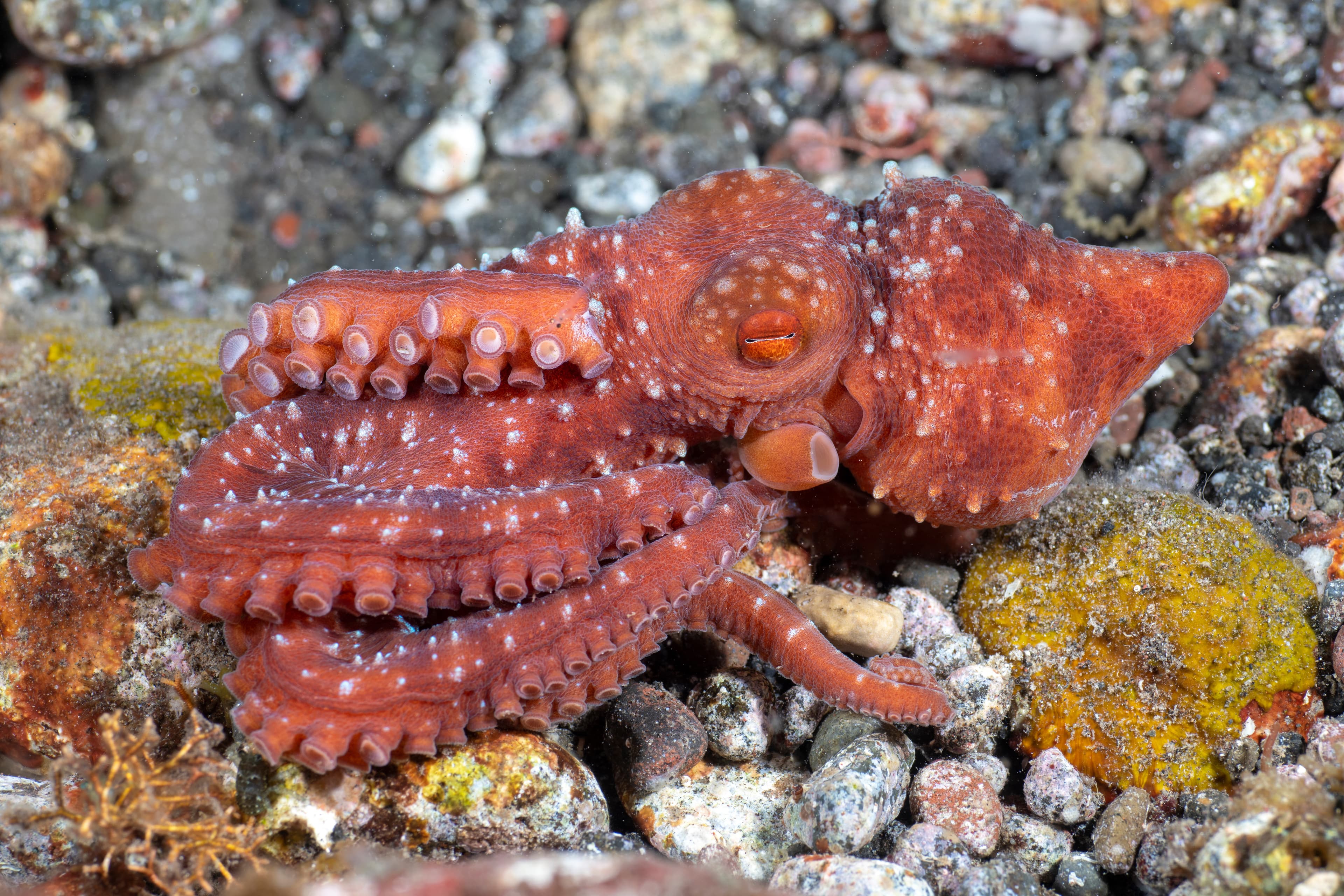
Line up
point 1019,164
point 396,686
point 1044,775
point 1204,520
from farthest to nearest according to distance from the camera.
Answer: point 1019,164 → point 1204,520 → point 1044,775 → point 396,686

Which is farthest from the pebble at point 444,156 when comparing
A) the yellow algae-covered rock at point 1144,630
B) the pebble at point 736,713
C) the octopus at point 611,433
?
the yellow algae-covered rock at point 1144,630

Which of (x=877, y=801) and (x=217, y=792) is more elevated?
(x=217, y=792)

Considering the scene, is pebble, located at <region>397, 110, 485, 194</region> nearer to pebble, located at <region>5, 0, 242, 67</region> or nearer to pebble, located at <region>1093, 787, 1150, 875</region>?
pebble, located at <region>5, 0, 242, 67</region>

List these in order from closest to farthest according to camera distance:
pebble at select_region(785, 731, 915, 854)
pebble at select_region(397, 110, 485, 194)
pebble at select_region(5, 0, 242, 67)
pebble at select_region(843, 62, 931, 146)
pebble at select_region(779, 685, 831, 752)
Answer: pebble at select_region(785, 731, 915, 854) < pebble at select_region(779, 685, 831, 752) < pebble at select_region(5, 0, 242, 67) < pebble at select_region(843, 62, 931, 146) < pebble at select_region(397, 110, 485, 194)

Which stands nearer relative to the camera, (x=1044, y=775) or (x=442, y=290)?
(x=442, y=290)

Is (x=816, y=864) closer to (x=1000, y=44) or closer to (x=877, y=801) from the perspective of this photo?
(x=877, y=801)

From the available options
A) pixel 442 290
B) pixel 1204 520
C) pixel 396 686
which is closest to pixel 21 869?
pixel 396 686

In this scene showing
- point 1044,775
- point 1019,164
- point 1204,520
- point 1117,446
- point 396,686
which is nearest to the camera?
point 396,686

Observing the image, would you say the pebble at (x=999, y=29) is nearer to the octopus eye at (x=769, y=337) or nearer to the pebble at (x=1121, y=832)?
the octopus eye at (x=769, y=337)

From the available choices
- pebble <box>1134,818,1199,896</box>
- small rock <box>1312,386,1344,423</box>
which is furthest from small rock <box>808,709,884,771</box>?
small rock <box>1312,386,1344,423</box>
